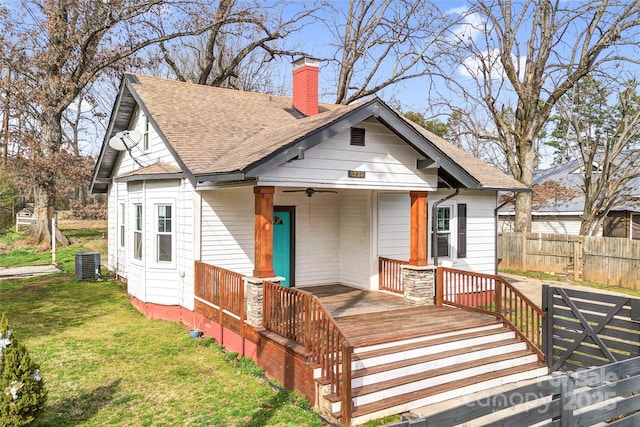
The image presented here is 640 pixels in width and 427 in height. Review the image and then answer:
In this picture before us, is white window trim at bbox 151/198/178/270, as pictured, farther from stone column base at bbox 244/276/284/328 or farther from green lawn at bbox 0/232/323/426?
stone column base at bbox 244/276/284/328

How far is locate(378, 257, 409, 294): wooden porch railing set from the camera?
10711 millimetres

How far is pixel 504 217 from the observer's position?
27766 millimetres

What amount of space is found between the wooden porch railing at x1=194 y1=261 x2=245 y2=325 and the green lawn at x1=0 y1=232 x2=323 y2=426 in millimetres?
825

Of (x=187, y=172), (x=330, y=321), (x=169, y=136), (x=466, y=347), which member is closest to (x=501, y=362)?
(x=466, y=347)

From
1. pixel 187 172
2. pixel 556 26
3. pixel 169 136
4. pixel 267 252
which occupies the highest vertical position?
pixel 556 26

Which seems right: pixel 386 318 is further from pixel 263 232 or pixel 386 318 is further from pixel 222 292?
pixel 222 292

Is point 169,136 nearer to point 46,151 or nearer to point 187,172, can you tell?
point 187,172

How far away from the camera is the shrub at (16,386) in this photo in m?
4.72

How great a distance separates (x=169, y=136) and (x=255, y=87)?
864 inches

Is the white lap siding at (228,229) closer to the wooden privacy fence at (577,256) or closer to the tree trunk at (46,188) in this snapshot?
the wooden privacy fence at (577,256)

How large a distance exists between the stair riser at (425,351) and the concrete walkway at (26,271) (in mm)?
14090

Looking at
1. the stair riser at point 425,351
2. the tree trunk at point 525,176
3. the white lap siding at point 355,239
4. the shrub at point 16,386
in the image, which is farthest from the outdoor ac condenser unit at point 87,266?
the tree trunk at point 525,176

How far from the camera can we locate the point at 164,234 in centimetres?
1069

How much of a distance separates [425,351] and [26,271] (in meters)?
15.7
